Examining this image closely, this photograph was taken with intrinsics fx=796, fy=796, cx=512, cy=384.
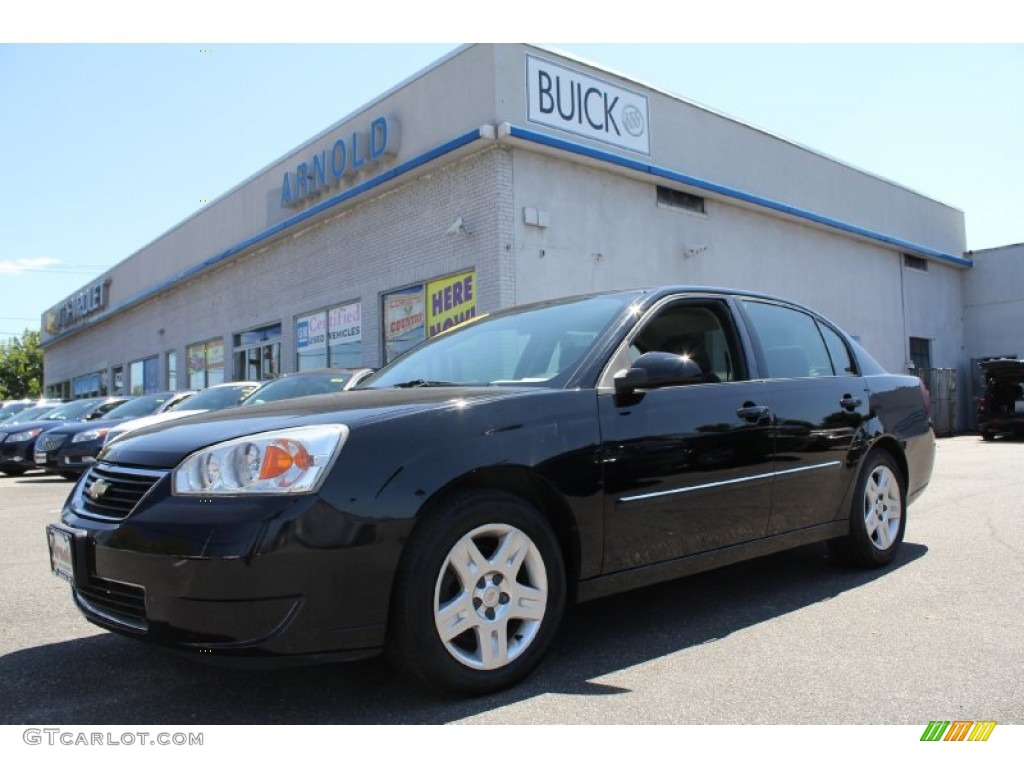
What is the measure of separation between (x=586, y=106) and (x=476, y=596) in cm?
1105

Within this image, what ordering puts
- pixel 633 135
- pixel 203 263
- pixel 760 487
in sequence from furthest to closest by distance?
pixel 203 263 → pixel 633 135 → pixel 760 487

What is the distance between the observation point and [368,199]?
47.0 feet

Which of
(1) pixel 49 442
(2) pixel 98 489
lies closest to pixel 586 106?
(1) pixel 49 442

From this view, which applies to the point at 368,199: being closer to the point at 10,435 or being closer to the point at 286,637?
the point at 10,435

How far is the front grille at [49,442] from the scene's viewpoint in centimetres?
1175

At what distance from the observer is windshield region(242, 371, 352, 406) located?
28.1 ft

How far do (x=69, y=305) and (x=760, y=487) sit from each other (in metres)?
36.4

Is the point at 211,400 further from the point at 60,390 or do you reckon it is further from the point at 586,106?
the point at 60,390

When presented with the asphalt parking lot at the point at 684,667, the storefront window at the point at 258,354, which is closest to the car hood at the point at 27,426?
the storefront window at the point at 258,354

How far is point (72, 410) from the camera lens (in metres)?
15.5

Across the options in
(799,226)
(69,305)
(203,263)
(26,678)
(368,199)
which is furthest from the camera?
(69,305)

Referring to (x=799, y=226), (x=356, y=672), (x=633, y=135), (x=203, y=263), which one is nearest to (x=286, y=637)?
(x=356, y=672)

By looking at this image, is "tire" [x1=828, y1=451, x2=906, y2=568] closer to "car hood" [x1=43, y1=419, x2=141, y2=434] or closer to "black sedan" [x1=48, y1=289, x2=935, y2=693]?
"black sedan" [x1=48, y1=289, x2=935, y2=693]

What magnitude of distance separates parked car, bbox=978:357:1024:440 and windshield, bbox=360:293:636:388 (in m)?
16.9
